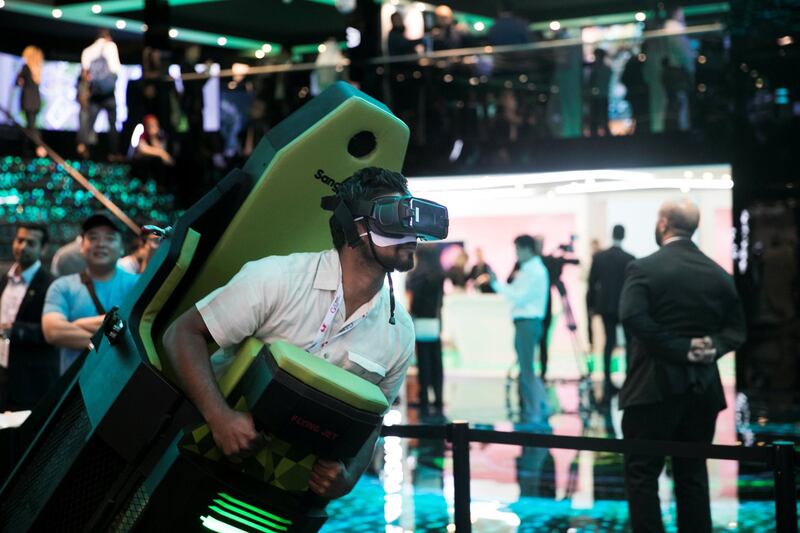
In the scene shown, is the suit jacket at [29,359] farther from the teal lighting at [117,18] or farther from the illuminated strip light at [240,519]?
the teal lighting at [117,18]

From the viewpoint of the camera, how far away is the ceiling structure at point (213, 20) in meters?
19.7

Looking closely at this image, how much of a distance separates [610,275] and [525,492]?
5.13 metres

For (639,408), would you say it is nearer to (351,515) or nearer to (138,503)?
(351,515)

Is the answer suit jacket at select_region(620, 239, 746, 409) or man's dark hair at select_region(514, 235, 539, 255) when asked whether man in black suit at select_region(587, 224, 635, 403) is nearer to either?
man's dark hair at select_region(514, 235, 539, 255)

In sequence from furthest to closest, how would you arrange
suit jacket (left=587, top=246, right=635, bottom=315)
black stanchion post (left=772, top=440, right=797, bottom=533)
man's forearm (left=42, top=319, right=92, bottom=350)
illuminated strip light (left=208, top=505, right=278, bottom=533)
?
suit jacket (left=587, top=246, right=635, bottom=315), man's forearm (left=42, top=319, right=92, bottom=350), black stanchion post (left=772, top=440, right=797, bottom=533), illuminated strip light (left=208, top=505, right=278, bottom=533)

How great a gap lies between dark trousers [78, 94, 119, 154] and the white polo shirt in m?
11.6

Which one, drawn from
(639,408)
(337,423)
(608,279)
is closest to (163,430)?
(337,423)

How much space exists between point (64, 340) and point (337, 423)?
3.38 metres

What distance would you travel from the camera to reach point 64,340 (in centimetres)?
573

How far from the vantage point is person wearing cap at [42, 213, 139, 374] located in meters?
5.71

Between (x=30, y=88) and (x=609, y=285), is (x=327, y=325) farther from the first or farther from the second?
(x=30, y=88)

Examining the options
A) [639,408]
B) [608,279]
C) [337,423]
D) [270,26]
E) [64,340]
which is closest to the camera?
[337,423]

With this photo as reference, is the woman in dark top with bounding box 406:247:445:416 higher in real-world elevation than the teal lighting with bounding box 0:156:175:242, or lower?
lower

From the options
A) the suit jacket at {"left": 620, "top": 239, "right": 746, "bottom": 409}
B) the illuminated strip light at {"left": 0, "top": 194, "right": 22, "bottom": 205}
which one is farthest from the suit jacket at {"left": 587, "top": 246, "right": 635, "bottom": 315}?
the illuminated strip light at {"left": 0, "top": 194, "right": 22, "bottom": 205}
